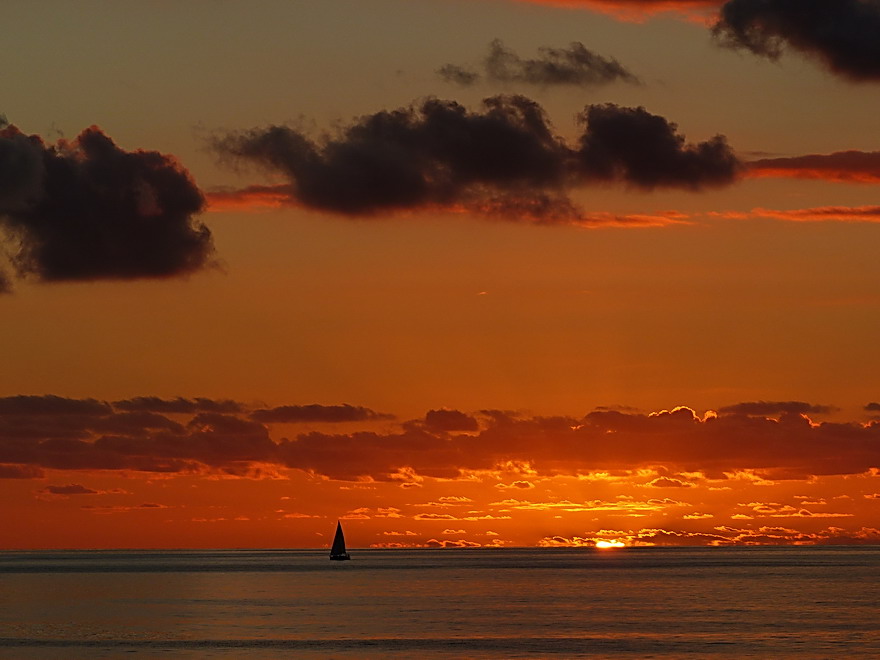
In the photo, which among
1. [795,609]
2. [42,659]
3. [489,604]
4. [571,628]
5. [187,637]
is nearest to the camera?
[42,659]

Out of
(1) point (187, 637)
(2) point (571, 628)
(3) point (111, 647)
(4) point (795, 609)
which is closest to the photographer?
(3) point (111, 647)

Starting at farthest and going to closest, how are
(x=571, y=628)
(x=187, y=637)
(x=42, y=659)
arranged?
1. (x=571, y=628)
2. (x=187, y=637)
3. (x=42, y=659)

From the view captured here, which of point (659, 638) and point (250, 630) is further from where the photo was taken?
point (250, 630)

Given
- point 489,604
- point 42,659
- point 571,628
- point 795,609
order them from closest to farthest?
1. point 42,659
2. point 571,628
3. point 795,609
4. point 489,604

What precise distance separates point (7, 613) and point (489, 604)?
208 ft

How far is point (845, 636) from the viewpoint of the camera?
442 ft

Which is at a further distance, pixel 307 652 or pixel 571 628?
pixel 571 628

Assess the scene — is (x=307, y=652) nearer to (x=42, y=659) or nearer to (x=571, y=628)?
(x=42, y=659)

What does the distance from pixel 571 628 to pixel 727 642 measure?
21.4m

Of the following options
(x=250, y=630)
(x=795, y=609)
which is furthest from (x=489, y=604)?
(x=250, y=630)

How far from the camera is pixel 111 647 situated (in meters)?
129

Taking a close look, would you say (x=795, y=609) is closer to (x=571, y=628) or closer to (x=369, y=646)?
(x=571, y=628)

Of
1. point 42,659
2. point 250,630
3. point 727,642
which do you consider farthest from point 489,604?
point 42,659

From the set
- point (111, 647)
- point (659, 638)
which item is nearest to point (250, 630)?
point (111, 647)
